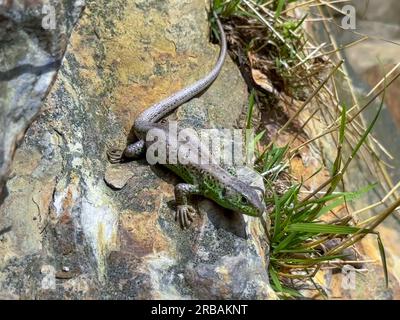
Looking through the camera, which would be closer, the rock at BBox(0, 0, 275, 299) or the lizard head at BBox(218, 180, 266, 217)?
the rock at BBox(0, 0, 275, 299)

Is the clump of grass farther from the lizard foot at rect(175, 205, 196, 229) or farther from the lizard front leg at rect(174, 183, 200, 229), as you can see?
the lizard foot at rect(175, 205, 196, 229)

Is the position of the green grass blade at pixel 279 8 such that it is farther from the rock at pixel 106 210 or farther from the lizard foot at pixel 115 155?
the lizard foot at pixel 115 155

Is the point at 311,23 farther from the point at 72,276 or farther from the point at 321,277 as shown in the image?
the point at 72,276

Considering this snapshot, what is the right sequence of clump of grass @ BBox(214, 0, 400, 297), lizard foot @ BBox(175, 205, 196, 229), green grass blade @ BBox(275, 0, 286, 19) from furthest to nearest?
green grass blade @ BBox(275, 0, 286, 19) → clump of grass @ BBox(214, 0, 400, 297) → lizard foot @ BBox(175, 205, 196, 229)

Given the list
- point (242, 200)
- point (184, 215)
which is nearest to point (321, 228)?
point (242, 200)

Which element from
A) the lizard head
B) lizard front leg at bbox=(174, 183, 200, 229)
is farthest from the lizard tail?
the lizard head

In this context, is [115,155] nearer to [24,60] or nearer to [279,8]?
[24,60]
